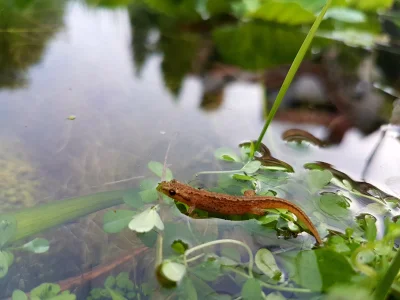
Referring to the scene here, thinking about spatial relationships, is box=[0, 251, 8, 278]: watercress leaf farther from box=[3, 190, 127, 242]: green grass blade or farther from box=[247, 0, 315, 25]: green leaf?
box=[247, 0, 315, 25]: green leaf

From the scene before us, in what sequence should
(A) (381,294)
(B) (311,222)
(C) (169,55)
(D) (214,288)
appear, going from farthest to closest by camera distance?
(C) (169,55) < (B) (311,222) < (D) (214,288) < (A) (381,294)

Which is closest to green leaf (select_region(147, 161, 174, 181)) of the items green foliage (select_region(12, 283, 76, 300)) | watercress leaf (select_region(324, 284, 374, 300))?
green foliage (select_region(12, 283, 76, 300))

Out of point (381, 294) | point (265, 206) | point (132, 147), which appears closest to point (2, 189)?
point (132, 147)

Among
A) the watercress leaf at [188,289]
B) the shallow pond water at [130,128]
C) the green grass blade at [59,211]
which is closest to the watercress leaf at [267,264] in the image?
the shallow pond water at [130,128]

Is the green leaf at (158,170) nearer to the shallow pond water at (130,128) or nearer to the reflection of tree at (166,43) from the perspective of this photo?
the shallow pond water at (130,128)

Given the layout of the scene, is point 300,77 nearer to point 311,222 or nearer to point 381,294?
point 311,222

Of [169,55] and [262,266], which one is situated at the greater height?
[169,55]

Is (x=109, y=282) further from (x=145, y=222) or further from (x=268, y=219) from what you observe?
(x=268, y=219)
